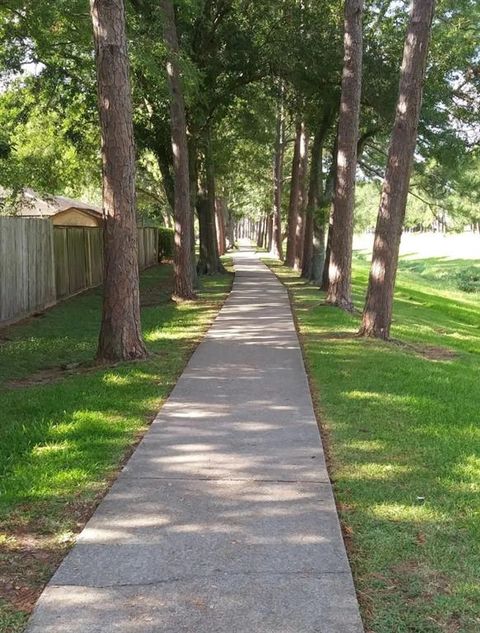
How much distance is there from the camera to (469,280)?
4069cm

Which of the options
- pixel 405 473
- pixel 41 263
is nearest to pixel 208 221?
pixel 41 263

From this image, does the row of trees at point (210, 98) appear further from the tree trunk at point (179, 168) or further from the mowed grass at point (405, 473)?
the mowed grass at point (405, 473)

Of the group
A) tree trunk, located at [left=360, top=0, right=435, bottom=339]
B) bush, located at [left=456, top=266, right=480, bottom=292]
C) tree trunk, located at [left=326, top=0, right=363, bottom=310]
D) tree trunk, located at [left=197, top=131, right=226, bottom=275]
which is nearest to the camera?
tree trunk, located at [left=360, top=0, right=435, bottom=339]

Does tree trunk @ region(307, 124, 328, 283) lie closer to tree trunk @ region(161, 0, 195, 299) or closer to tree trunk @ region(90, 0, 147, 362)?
tree trunk @ region(161, 0, 195, 299)

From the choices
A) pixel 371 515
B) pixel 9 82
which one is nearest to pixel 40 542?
pixel 371 515

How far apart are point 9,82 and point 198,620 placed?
18.5 metres

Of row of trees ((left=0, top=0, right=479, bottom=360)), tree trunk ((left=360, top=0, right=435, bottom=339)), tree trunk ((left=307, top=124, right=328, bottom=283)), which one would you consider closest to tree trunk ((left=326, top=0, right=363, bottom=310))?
row of trees ((left=0, top=0, right=479, bottom=360))

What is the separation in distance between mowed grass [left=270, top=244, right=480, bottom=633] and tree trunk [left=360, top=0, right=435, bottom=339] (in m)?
0.60

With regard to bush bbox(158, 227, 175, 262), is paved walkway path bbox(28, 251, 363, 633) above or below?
below

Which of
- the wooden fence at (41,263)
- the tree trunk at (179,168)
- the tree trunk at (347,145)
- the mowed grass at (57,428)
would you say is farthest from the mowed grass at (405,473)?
the tree trunk at (179,168)

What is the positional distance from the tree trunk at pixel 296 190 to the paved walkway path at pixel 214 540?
23.6 metres

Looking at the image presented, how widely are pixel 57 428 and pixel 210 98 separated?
16254 mm

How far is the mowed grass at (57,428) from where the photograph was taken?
363 cm

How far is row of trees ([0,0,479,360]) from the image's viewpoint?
8.76m
